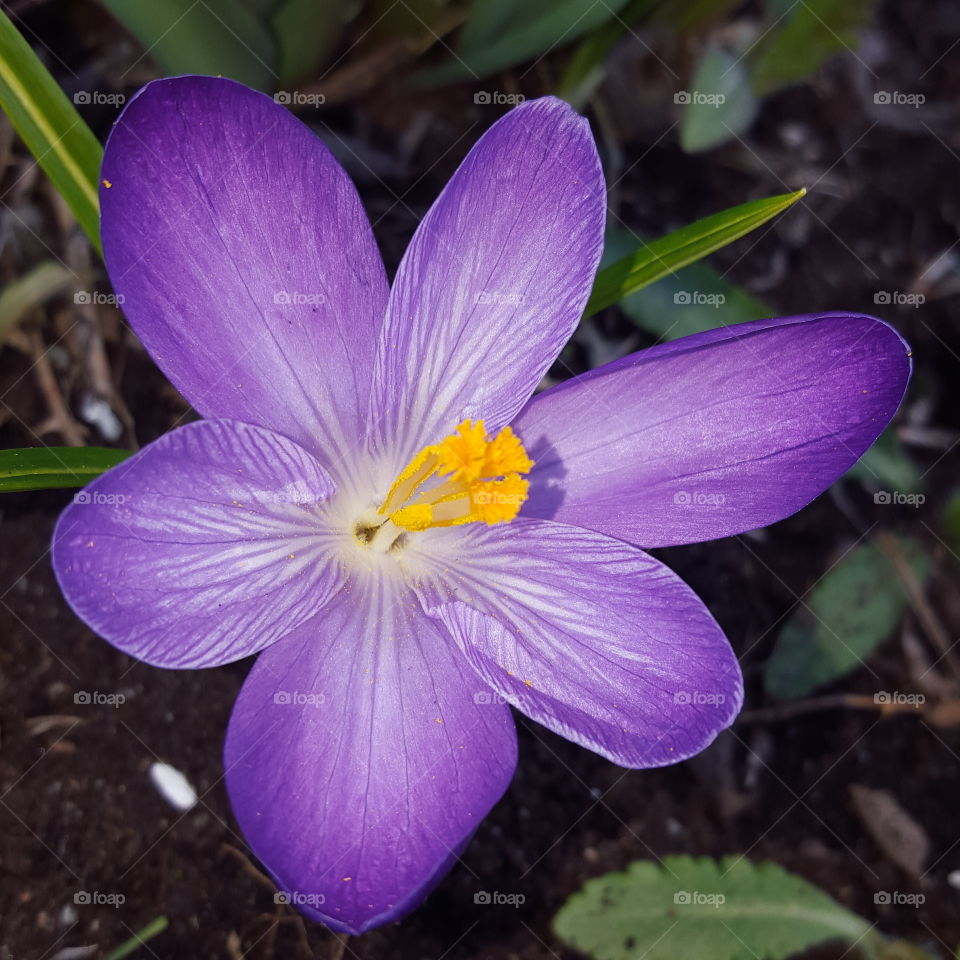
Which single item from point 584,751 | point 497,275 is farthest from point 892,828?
point 497,275

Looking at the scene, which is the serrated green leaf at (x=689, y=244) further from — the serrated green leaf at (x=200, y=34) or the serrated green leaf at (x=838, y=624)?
the serrated green leaf at (x=838, y=624)

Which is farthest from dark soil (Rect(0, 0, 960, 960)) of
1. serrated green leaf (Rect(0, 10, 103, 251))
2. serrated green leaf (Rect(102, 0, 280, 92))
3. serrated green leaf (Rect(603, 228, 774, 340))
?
serrated green leaf (Rect(0, 10, 103, 251))

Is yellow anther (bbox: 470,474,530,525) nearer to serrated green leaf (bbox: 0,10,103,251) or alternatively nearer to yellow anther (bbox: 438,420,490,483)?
yellow anther (bbox: 438,420,490,483)

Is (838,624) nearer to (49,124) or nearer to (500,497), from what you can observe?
(500,497)

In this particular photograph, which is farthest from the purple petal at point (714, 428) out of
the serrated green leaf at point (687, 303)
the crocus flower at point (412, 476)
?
the serrated green leaf at point (687, 303)

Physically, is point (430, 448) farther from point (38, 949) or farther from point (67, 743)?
point (38, 949)
